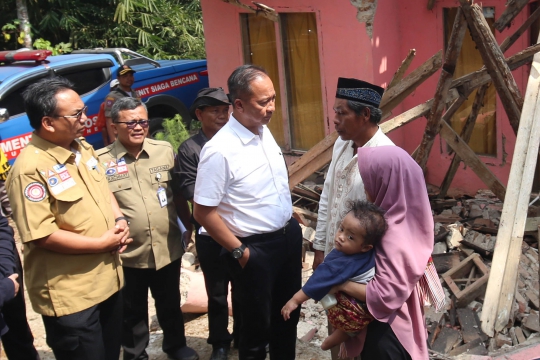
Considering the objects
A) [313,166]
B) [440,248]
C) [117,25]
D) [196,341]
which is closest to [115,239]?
[196,341]

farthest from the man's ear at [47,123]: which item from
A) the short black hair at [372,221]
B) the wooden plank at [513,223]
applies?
the wooden plank at [513,223]

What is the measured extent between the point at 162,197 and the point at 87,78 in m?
5.64

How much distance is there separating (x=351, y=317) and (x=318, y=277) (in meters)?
0.23

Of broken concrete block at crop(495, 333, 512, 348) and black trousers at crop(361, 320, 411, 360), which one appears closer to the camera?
black trousers at crop(361, 320, 411, 360)

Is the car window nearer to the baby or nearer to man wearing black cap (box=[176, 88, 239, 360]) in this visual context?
man wearing black cap (box=[176, 88, 239, 360])

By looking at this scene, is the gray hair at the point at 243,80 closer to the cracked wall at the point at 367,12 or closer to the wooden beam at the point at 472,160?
the wooden beam at the point at 472,160

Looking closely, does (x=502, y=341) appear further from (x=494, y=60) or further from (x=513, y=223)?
(x=494, y=60)

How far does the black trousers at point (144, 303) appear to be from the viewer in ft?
12.8

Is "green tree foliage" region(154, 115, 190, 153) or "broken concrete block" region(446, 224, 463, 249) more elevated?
"green tree foliage" region(154, 115, 190, 153)

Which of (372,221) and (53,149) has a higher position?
(53,149)

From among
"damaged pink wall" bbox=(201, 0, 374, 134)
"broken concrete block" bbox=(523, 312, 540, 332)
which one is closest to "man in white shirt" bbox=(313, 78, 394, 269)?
"broken concrete block" bbox=(523, 312, 540, 332)

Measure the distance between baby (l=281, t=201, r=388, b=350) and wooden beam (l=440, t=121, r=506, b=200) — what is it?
280 cm

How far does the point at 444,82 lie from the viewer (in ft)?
15.7

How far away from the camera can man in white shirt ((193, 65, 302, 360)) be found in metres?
3.15
